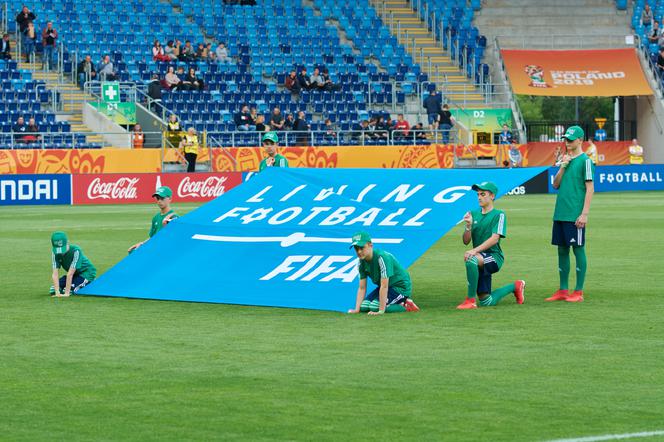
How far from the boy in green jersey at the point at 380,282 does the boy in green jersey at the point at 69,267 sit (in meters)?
3.73

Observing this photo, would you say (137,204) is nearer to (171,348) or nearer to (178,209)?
(178,209)

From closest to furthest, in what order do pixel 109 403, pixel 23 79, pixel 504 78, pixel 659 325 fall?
pixel 109 403, pixel 659 325, pixel 23 79, pixel 504 78

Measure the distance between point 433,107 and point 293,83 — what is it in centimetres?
519

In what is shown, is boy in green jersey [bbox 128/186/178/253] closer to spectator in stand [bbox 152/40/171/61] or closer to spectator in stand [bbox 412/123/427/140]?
spectator in stand [bbox 152/40/171/61]

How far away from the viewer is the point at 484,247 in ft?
45.3

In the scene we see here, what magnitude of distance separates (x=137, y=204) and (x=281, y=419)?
31731mm

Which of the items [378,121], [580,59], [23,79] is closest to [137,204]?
[23,79]

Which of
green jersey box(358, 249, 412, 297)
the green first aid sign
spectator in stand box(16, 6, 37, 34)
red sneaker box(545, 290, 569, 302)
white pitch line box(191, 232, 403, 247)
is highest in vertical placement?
spectator in stand box(16, 6, 37, 34)

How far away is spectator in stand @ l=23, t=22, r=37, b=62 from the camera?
44.7 meters

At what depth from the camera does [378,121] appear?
1861 inches

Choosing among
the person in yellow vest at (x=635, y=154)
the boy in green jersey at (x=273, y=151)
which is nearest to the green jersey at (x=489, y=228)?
the boy in green jersey at (x=273, y=151)

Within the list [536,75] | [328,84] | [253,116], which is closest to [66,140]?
[253,116]

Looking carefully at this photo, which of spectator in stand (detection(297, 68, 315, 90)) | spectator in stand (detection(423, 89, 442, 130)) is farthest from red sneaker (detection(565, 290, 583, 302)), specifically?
spectator in stand (detection(297, 68, 315, 90))

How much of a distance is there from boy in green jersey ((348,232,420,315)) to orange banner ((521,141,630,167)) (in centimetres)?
3669
